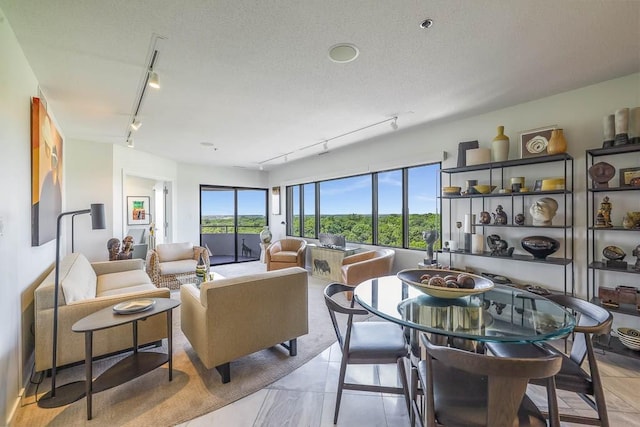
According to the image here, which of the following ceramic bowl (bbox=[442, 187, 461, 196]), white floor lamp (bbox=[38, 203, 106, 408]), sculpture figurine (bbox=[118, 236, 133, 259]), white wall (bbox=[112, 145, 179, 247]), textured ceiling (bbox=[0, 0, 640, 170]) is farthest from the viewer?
white wall (bbox=[112, 145, 179, 247])

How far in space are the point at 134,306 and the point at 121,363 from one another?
0.50m

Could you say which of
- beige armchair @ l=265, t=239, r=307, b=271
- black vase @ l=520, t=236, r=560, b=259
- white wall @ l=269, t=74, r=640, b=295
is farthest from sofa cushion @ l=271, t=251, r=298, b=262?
black vase @ l=520, t=236, r=560, b=259

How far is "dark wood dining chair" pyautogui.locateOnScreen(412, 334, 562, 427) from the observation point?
1009 mm

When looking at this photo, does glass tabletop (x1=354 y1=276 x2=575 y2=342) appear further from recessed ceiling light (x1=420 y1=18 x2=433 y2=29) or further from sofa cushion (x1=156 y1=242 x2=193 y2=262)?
sofa cushion (x1=156 y1=242 x2=193 y2=262)

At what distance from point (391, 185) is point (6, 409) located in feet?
15.8

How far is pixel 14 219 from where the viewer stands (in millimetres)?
1873

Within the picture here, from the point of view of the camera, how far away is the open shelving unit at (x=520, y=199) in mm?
2795

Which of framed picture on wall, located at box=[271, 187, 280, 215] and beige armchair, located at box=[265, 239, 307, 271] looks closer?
beige armchair, located at box=[265, 239, 307, 271]

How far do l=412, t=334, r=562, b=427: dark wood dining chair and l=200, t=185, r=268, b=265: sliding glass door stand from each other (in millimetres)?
6635

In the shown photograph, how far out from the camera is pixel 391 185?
188 inches

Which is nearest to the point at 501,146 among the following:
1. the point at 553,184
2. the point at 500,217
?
the point at 553,184

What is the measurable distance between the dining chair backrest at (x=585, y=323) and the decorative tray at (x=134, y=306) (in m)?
2.82

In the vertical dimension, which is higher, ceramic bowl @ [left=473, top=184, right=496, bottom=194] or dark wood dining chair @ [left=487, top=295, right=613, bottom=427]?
ceramic bowl @ [left=473, top=184, right=496, bottom=194]

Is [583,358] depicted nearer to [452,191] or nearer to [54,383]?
[452,191]
